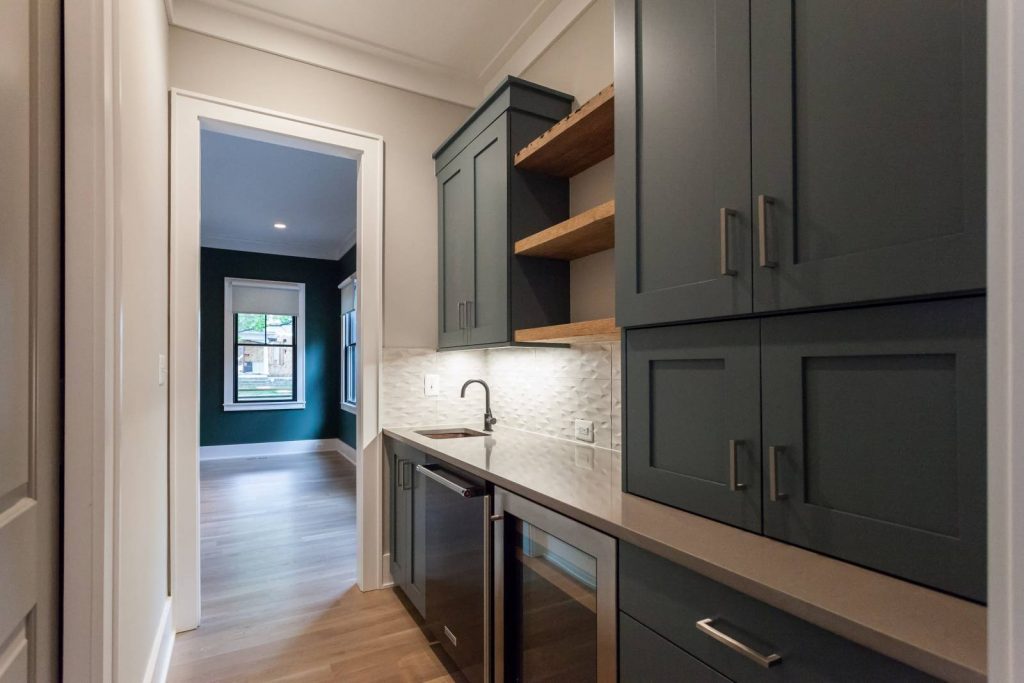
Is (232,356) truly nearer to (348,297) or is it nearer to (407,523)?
(348,297)

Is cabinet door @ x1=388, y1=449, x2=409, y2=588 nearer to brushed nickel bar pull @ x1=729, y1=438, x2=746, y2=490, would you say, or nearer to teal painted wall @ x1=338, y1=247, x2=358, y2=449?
brushed nickel bar pull @ x1=729, y1=438, x2=746, y2=490

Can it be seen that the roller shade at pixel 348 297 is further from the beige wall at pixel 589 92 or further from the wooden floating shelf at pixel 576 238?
the wooden floating shelf at pixel 576 238

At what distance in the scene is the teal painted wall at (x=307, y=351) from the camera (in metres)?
6.43

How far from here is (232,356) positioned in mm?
6590

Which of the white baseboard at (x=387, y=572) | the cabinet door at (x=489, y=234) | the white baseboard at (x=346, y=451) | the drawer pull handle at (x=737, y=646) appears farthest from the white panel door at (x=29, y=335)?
the white baseboard at (x=346, y=451)

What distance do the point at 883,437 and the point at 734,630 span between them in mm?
410

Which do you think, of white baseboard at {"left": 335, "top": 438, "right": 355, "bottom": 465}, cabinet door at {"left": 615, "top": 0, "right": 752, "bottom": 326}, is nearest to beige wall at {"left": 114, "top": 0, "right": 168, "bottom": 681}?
cabinet door at {"left": 615, "top": 0, "right": 752, "bottom": 326}

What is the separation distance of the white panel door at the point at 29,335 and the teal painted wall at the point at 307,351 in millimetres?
5678

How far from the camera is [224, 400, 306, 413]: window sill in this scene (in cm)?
651

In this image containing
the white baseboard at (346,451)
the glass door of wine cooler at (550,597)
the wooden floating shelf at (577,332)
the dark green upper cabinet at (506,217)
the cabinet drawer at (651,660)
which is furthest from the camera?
the white baseboard at (346,451)

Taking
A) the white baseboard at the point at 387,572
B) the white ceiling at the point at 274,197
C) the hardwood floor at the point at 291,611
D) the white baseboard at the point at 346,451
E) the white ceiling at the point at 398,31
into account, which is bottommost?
the white baseboard at the point at 346,451

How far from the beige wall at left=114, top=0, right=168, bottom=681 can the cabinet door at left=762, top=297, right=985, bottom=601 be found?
4.96 feet

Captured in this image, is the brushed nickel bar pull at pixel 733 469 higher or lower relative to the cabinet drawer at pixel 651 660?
higher

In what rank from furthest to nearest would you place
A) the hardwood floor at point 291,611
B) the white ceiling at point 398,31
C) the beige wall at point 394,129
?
1. the beige wall at point 394,129
2. the white ceiling at point 398,31
3. the hardwood floor at point 291,611
